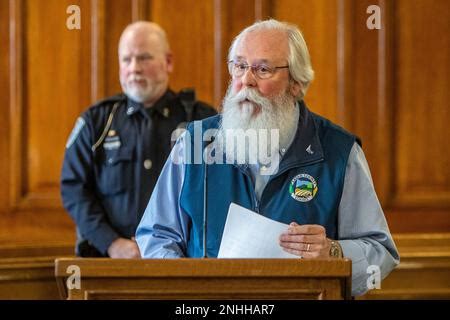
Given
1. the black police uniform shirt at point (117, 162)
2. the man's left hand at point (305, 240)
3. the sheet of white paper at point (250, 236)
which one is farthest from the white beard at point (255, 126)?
the black police uniform shirt at point (117, 162)

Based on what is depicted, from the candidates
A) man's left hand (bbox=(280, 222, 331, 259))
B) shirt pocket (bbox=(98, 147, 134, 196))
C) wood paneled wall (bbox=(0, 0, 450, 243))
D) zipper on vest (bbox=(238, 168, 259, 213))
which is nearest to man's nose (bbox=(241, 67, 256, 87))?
zipper on vest (bbox=(238, 168, 259, 213))

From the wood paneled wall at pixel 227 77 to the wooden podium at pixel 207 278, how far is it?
3.30m

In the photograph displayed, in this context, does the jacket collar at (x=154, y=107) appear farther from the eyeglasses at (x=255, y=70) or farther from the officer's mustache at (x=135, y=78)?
the eyeglasses at (x=255, y=70)

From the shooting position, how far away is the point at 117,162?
15.2 feet

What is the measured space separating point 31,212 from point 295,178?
8.90 ft

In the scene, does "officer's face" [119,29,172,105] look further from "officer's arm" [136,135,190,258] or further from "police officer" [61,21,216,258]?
"officer's arm" [136,135,190,258]

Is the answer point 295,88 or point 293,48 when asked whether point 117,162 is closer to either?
point 295,88

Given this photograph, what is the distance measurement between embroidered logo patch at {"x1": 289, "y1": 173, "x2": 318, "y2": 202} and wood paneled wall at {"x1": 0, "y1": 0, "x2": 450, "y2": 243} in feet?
7.96

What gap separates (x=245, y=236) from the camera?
9.69 feet

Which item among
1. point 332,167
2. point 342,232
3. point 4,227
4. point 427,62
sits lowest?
point 4,227

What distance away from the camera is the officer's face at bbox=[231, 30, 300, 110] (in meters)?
3.18
